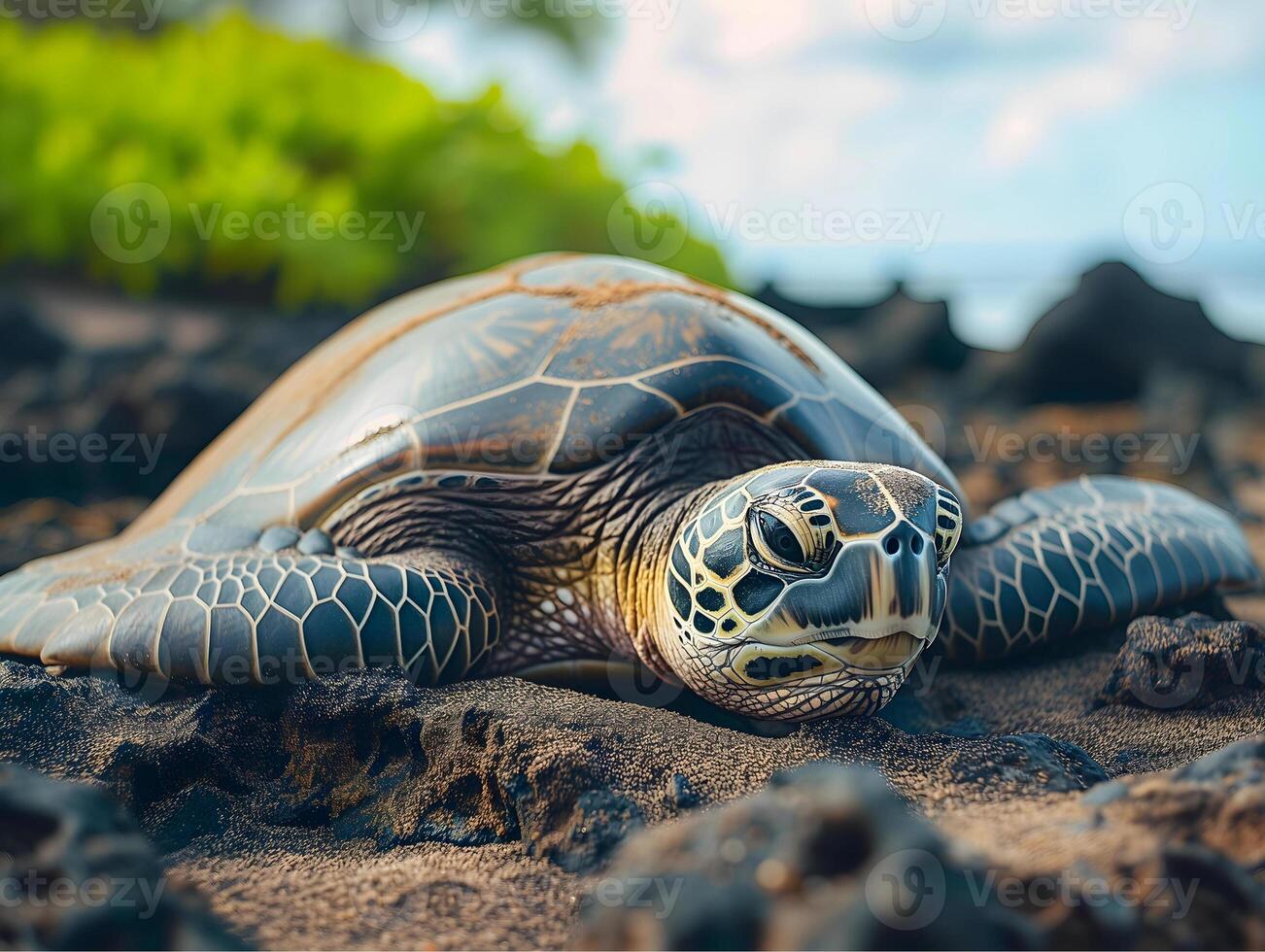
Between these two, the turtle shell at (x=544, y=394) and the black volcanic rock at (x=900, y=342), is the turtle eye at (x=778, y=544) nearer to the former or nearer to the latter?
the turtle shell at (x=544, y=394)

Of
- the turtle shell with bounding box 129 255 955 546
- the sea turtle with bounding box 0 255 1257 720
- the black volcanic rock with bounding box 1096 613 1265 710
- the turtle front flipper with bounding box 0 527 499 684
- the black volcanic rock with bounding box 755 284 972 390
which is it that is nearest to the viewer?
the sea turtle with bounding box 0 255 1257 720

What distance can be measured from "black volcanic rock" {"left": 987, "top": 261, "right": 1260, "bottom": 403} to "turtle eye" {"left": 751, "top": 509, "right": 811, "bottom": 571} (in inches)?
Answer: 297

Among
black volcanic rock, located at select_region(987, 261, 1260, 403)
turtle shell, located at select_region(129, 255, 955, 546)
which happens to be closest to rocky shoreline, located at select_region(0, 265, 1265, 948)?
turtle shell, located at select_region(129, 255, 955, 546)

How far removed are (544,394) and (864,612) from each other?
1.18 m

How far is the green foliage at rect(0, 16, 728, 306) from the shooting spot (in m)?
9.92

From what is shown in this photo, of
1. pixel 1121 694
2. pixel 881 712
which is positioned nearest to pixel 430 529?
pixel 881 712

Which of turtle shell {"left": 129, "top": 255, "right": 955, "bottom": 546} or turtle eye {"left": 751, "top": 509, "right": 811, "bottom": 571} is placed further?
turtle shell {"left": 129, "top": 255, "right": 955, "bottom": 546}

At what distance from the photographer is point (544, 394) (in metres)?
2.77

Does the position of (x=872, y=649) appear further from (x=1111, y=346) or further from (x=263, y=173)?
(x=263, y=173)

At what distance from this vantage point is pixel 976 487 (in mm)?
6297

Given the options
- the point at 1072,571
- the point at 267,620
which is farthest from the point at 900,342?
the point at 267,620

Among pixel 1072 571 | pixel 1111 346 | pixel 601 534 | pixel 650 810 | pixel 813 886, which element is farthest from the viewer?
pixel 1111 346

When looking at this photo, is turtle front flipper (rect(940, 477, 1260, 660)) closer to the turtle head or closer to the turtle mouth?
the turtle head

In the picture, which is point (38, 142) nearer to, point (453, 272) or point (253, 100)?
point (253, 100)
